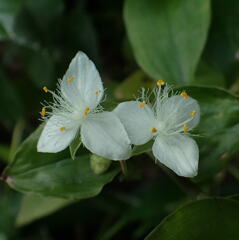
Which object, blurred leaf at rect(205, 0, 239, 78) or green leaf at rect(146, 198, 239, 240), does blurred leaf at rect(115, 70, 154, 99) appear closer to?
blurred leaf at rect(205, 0, 239, 78)

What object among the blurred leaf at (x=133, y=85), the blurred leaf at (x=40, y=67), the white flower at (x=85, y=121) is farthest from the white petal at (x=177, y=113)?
the blurred leaf at (x=40, y=67)

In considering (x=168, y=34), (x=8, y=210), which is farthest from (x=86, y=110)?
(x=8, y=210)

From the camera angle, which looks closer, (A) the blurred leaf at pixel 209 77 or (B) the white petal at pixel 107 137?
(B) the white petal at pixel 107 137

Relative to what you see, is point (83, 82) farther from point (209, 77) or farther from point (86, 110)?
point (209, 77)

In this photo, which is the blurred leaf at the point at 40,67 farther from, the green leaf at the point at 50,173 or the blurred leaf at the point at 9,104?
the green leaf at the point at 50,173

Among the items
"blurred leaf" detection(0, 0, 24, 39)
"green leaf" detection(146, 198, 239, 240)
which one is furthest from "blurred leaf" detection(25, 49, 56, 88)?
"green leaf" detection(146, 198, 239, 240)
